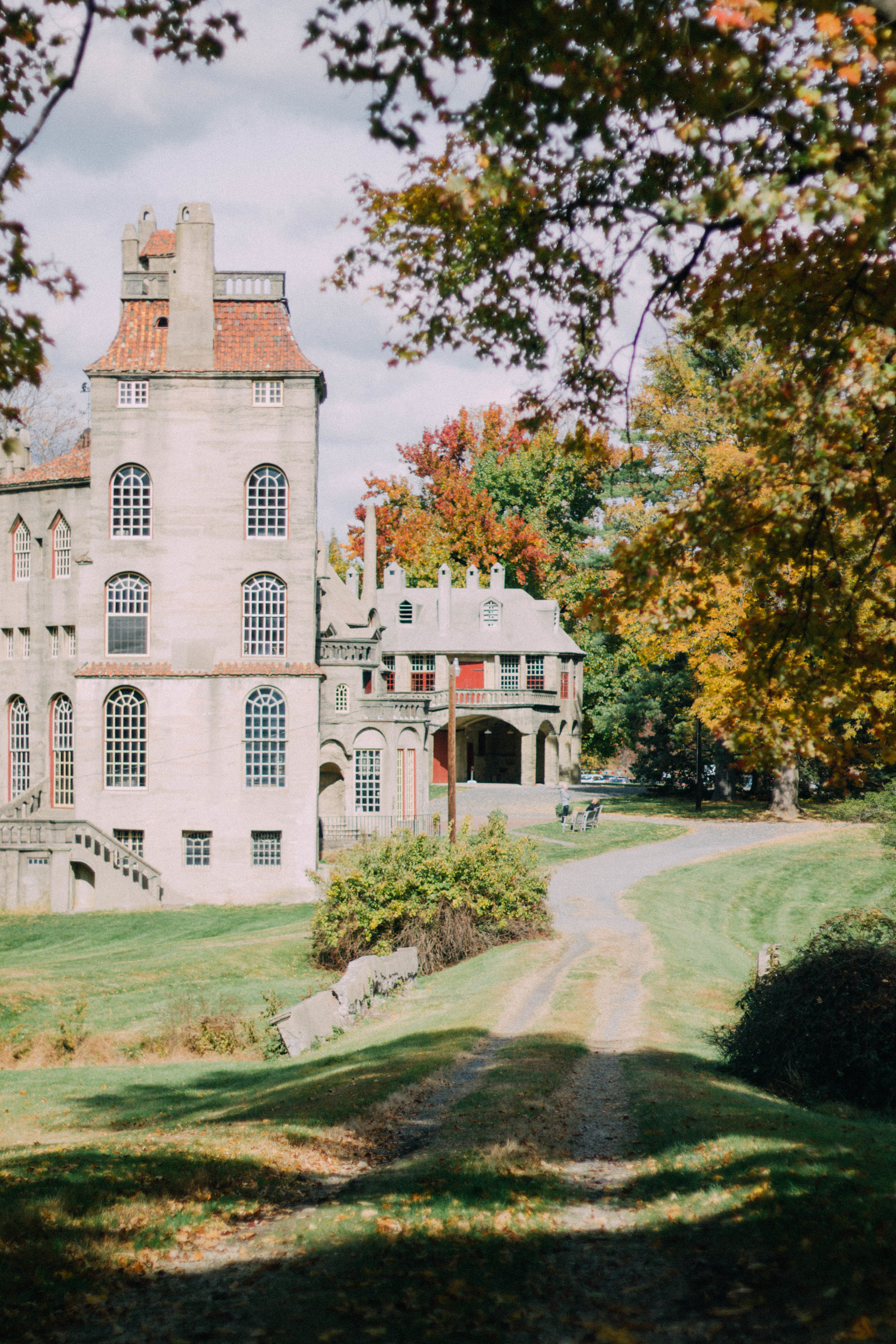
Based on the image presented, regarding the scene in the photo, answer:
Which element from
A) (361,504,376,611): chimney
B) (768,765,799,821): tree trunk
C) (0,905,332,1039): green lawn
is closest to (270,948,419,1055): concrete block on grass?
(0,905,332,1039): green lawn

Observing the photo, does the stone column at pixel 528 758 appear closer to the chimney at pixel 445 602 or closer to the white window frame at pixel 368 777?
the chimney at pixel 445 602

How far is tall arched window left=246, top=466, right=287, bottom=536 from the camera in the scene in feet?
125

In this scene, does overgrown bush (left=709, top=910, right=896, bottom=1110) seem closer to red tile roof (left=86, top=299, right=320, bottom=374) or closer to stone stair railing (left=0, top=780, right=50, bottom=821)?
red tile roof (left=86, top=299, right=320, bottom=374)

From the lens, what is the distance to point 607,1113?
11805 millimetres

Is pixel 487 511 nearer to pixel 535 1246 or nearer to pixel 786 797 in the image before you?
pixel 786 797

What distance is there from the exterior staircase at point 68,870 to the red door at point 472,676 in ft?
104

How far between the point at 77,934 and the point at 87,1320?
86.8 feet

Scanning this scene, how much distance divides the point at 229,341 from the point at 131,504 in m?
6.59

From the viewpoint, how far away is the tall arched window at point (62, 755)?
128ft

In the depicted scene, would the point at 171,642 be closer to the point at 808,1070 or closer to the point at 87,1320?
the point at 808,1070

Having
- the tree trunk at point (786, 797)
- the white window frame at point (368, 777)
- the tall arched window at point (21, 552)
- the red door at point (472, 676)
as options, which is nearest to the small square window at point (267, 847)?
the white window frame at point (368, 777)

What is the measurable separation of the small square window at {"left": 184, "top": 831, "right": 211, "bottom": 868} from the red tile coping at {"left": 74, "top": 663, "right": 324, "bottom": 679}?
17.7 ft

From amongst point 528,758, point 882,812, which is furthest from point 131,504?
point 528,758

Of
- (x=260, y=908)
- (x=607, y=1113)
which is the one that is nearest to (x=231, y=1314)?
(x=607, y=1113)
